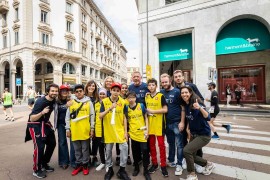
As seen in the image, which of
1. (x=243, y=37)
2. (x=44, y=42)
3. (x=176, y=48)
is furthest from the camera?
(x=44, y=42)

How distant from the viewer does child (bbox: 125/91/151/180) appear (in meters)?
3.51

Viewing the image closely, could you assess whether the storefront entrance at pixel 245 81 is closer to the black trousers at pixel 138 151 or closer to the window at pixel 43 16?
the black trousers at pixel 138 151

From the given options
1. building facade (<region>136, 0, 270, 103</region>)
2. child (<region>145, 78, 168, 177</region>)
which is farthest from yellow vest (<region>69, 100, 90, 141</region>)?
building facade (<region>136, 0, 270, 103</region>)

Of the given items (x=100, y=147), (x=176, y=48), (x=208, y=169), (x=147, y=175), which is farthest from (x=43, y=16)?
(x=208, y=169)

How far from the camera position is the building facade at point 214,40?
1218 centimetres

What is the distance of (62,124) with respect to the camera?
13.0 feet

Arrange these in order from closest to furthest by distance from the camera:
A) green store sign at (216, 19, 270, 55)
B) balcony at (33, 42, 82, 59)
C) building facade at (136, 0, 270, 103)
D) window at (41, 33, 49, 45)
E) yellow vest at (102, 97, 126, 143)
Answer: yellow vest at (102, 97, 126, 143), green store sign at (216, 19, 270, 55), building facade at (136, 0, 270, 103), balcony at (33, 42, 82, 59), window at (41, 33, 49, 45)

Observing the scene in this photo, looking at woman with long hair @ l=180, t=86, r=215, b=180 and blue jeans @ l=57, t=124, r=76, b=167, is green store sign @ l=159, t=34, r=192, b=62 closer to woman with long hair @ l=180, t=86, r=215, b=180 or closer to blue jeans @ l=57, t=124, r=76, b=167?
woman with long hair @ l=180, t=86, r=215, b=180

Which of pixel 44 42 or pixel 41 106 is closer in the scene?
pixel 41 106

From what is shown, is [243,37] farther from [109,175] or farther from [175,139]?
[109,175]

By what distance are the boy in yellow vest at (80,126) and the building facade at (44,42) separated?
23.2 m

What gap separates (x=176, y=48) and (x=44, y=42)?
23.5 m

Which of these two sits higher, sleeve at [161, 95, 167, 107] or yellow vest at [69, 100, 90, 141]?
sleeve at [161, 95, 167, 107]

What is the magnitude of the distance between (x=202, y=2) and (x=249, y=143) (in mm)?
11348
